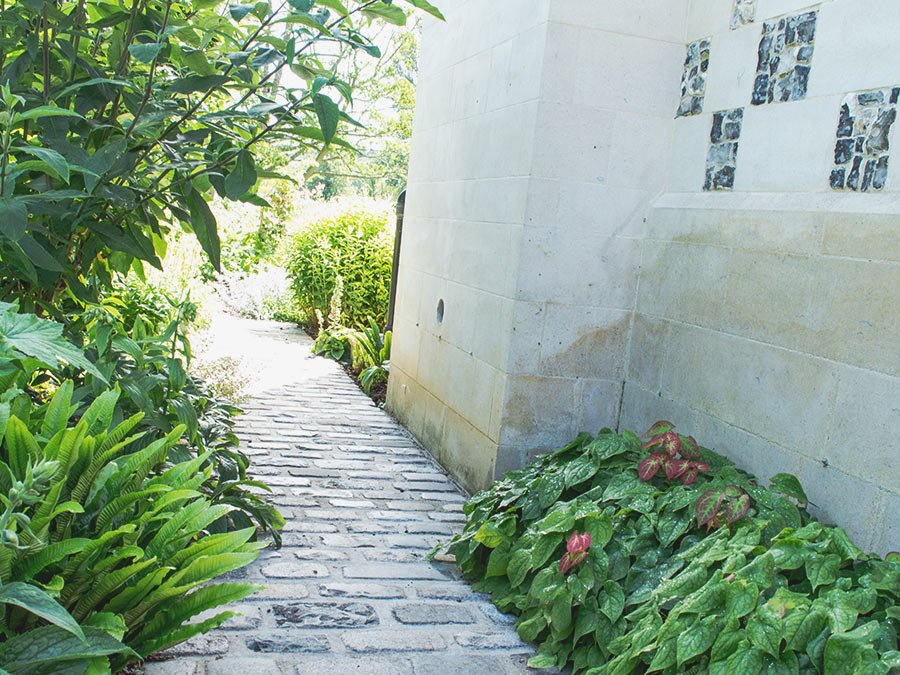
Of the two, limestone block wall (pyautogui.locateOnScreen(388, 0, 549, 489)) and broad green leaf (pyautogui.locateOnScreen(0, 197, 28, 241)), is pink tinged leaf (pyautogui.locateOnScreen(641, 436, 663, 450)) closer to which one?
limestone block wall (pyautogui.locateOnScreen(388, 0, 549, 489))

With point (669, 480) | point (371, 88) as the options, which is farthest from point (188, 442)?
point (371, 88)

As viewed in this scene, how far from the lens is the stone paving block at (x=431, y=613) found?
9.52 ft

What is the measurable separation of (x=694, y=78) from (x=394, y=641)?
273 centimetres

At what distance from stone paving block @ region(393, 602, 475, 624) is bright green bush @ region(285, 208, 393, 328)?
581cm

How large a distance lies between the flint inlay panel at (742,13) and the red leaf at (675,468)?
1.78 m

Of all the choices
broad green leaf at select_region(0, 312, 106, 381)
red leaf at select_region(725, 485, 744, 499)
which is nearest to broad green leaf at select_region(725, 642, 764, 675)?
red leaf at select_region(725, 485, 744, 499)

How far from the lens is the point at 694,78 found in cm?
368

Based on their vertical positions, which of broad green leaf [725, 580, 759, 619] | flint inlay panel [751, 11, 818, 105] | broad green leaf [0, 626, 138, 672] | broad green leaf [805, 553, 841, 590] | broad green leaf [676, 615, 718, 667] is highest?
flint inlay panel [751, 11, 818, 105]

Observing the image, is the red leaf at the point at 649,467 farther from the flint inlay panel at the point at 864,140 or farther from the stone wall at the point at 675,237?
the flint inlay panel at the point at 864,140

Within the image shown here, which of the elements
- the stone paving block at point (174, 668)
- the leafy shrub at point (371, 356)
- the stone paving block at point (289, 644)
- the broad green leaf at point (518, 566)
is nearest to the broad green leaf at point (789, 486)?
the broad green leaf at point (518, 566)

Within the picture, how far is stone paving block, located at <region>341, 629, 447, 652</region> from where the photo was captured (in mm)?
2666

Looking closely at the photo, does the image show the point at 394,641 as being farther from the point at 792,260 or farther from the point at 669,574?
the point at 792,260

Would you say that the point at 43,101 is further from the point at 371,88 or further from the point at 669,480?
the point at 371,88

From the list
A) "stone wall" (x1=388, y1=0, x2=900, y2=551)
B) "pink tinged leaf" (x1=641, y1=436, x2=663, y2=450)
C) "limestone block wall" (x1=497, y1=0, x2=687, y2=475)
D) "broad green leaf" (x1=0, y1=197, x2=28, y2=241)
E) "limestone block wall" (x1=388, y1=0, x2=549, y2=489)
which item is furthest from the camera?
"limestone block wall" (x1=388, y1=0, x2=549, y2=489)
